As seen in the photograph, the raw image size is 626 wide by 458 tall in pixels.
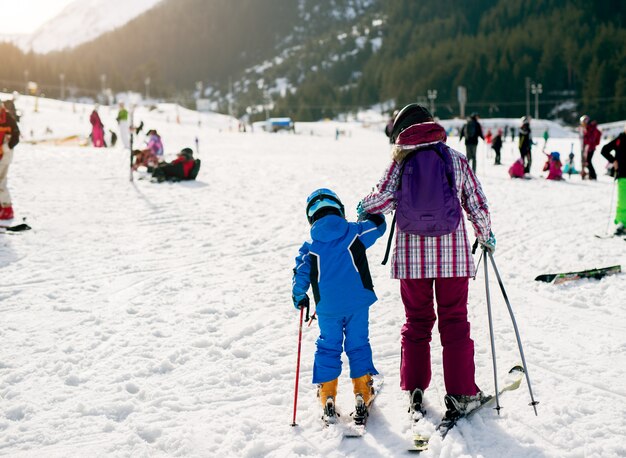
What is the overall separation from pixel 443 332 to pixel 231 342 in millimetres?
2067

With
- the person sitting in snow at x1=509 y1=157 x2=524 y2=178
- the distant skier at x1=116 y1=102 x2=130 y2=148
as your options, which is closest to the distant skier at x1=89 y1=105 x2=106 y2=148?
the distant skier at x1=116 y1=102 x2=130 y2=148

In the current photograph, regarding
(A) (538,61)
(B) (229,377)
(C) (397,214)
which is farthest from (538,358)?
(A) (538,61)

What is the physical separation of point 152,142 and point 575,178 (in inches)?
484

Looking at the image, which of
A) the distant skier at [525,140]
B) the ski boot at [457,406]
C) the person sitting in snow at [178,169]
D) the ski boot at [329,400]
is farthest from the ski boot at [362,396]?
the distant skier at [525,140]

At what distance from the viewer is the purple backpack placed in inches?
120

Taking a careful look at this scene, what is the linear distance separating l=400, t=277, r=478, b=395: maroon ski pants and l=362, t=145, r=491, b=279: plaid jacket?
0.28 ft

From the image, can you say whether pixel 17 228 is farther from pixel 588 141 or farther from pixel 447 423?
pixel 588 141

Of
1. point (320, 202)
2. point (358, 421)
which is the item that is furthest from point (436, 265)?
point (358, 421)

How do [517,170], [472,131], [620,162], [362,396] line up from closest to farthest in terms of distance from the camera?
1. [362,396]
2. [620,162]
3. [517,170]
4. [472,131]

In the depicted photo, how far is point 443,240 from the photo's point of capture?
319cm

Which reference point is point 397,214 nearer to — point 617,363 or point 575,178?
point 617,363

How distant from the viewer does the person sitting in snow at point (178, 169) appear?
1384 centimetres

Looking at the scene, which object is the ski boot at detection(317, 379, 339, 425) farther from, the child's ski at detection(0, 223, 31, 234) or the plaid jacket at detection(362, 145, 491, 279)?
the child's ski at detection(0, 223, 31, 234)

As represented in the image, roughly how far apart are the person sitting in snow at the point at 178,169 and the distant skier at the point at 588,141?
10492 millimetres
